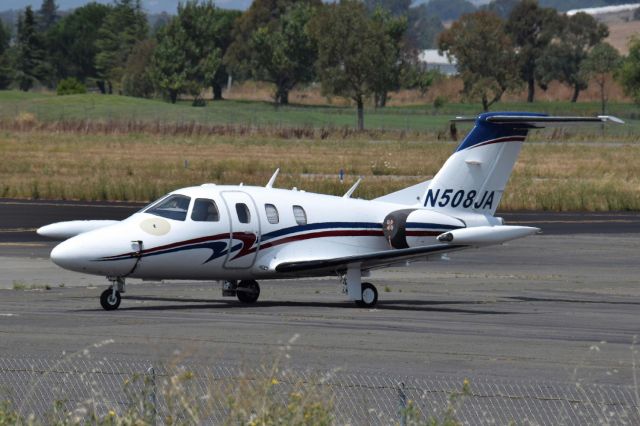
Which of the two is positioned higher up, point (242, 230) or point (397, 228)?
point (242, 230)

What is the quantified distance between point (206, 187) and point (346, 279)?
9.86 ft

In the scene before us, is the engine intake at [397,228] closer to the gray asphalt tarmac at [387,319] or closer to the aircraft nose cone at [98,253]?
the gray asphalt tarmac at [387,319]

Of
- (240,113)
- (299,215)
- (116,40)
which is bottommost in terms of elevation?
(240,113)

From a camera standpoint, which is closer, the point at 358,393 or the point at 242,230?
the point at 358,393

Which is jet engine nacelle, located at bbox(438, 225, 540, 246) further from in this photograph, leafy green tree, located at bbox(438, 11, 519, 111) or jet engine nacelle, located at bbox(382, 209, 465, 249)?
leafy green tree, located at bbox(438, 11, 519, 111)

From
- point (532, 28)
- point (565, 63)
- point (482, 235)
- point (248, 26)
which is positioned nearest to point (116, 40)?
point (248, 26)

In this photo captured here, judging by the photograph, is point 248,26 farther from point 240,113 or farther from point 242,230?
point 242,230

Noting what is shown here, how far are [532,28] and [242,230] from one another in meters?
159

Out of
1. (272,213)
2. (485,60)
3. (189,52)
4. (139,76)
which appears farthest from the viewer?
(139,76)

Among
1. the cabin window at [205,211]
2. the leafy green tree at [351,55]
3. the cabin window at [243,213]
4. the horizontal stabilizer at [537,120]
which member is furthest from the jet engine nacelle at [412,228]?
the leafy green tree at [351,55]

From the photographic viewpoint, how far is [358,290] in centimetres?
2508

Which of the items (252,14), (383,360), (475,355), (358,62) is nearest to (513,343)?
(475,355)

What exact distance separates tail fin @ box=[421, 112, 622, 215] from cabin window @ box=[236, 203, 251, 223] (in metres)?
3.75

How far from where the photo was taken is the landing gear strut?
23562mm
